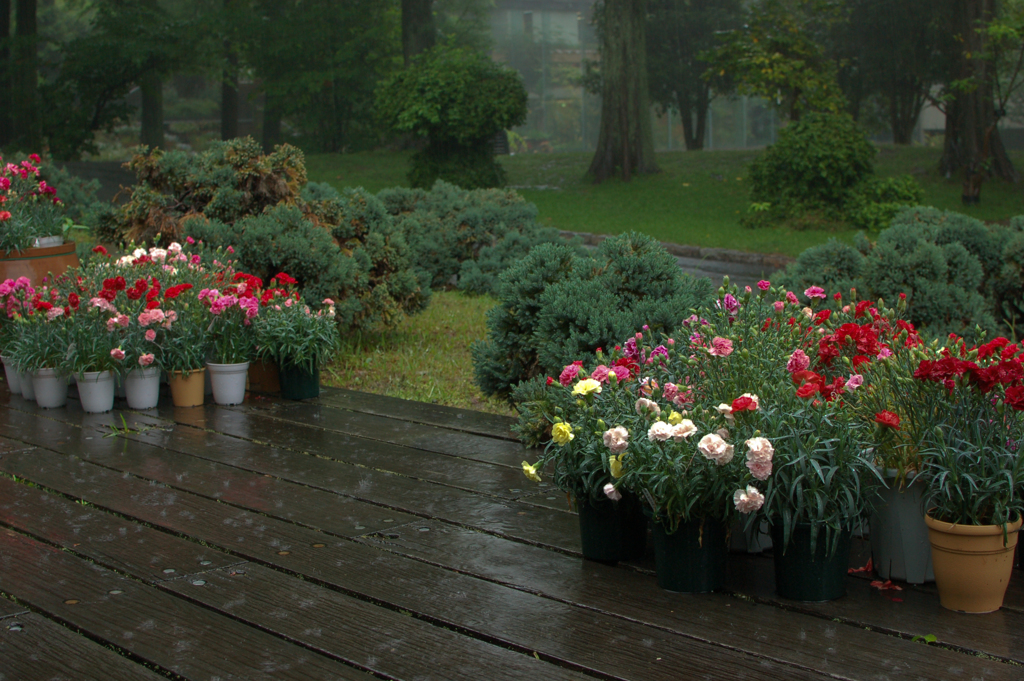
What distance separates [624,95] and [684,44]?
31.5ft

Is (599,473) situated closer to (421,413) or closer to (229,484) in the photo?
(229,484)

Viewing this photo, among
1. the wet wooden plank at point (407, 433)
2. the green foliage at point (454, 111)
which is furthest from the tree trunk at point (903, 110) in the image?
the wet wooden plank at point (407, 433)

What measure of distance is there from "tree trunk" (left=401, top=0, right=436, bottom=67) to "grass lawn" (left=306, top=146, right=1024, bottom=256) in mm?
2841

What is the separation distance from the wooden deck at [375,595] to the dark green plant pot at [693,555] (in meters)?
0.05

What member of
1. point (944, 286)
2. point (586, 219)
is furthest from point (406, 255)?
point (586, 219)

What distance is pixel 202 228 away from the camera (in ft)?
21.3

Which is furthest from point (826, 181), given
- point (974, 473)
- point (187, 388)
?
point (974, 473)

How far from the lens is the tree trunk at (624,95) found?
2042cm

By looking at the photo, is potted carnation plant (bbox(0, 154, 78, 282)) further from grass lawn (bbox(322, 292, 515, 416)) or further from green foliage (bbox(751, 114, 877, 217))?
green foliage (bbox(751, 114, 877, 217))

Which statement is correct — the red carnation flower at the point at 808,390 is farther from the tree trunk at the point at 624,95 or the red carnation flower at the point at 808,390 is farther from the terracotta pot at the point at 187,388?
the tree trunk at the point at 624,95

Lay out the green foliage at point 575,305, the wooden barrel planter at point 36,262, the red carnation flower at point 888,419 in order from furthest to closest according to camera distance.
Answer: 1. the wooden barrel planter at point 36,262
2. the green foliage at point 575,305
3. the red carnation flower at point 888,419

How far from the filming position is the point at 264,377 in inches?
208

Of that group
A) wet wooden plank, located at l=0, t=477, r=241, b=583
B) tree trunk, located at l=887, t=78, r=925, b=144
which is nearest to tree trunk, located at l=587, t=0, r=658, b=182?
tree trunk, located at l=887, t=78, r=925, b=144

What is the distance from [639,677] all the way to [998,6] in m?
19.3
